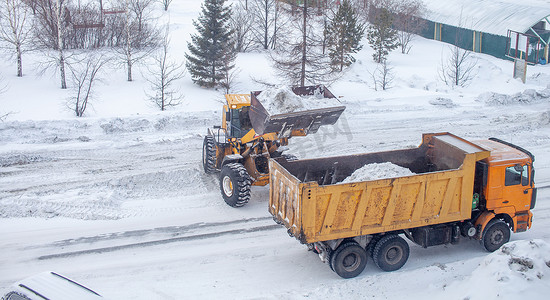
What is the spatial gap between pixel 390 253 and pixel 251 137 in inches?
194

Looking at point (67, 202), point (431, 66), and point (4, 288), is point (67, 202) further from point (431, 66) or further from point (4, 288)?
point (431, 66)

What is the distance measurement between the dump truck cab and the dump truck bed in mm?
459

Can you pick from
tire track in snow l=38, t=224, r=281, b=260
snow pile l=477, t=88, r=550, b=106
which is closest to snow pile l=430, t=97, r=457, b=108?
snow pile l=477, t=88, r=550, b=106

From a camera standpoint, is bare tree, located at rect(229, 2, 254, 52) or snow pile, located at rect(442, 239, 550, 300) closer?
snow pile, located at rect(442, 239, 550, 300)

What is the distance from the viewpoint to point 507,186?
10422 millimetres

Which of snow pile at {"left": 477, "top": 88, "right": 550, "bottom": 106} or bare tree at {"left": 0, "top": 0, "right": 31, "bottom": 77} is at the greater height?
→ bare tree at {"left": 0, "top": 0, "right": 31, "bottom": 77}

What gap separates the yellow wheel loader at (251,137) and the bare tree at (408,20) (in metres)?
30.6

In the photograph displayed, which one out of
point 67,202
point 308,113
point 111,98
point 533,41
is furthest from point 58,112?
point 533,41

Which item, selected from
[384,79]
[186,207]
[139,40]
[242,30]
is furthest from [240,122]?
[242,30]

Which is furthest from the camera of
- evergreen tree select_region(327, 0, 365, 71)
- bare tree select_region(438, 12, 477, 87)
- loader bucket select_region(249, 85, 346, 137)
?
evergreen tree select_region(327, 0, 365, 71)

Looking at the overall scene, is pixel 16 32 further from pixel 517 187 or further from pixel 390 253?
pixel 517 187

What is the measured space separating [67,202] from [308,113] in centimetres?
639

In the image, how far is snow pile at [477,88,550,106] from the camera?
931 inches

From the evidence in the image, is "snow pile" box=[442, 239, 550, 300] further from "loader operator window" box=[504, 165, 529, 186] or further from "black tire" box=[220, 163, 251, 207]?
"black tire" box=[220, 163, 251, 207]
